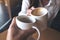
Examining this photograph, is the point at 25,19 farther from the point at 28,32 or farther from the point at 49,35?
the point at 49,35

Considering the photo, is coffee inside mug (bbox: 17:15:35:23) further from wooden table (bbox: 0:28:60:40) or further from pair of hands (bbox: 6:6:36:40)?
wooden table (bbox: 0:28:60:40)

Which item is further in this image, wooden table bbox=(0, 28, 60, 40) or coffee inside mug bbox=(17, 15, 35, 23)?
wooden table bbox=(0, 28, 60, 40)

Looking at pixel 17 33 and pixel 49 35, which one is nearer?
pixel 17 33

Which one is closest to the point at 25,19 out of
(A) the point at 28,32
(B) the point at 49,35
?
(A) the point at 28,32

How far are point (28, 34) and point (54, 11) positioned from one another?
1.19 ft

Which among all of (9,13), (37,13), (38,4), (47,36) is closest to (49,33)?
(47,36)

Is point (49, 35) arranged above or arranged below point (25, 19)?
below

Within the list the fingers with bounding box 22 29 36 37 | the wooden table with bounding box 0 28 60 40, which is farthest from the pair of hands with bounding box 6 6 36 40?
the wooden table with bounding box 0 28 60 40

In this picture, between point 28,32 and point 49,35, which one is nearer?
point 28,32

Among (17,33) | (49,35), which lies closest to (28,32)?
(17,33)

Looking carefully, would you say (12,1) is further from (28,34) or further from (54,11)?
(28,34)

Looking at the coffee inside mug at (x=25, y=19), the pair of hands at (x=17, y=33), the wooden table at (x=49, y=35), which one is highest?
the coffee inside mug at (x=25, y=19)

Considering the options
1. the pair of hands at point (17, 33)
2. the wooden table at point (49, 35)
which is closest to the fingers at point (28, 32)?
the pair of hands at point (17, 33)

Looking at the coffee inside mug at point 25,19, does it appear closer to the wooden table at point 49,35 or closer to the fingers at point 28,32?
the fingers at point 28,32
